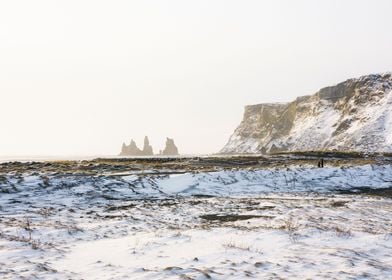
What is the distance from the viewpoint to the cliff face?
118m

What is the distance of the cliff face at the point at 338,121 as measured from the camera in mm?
118000

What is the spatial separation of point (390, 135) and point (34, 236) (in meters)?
116

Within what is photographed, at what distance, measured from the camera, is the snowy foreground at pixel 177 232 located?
23.9ft

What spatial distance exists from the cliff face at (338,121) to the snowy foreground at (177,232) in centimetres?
9987

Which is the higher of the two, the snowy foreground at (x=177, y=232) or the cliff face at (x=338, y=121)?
the cliff face at (x=338, y=121)

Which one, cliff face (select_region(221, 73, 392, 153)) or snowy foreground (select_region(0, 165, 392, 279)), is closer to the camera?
snowy foreground (select_region(0, 165, 392, 279))

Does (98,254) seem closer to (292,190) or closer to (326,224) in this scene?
(326,224)

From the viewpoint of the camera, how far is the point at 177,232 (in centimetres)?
1045

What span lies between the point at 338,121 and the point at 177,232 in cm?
14056

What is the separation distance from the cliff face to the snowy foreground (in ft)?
328

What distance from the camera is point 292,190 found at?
23203mm

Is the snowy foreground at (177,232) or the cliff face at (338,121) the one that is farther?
the cliff face at (338,121)

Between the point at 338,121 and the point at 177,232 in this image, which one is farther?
the point at 338,121

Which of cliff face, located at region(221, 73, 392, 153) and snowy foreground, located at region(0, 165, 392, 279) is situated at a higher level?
cliff face, located at region(221, 73, 392, 153)
